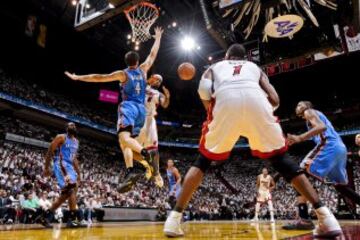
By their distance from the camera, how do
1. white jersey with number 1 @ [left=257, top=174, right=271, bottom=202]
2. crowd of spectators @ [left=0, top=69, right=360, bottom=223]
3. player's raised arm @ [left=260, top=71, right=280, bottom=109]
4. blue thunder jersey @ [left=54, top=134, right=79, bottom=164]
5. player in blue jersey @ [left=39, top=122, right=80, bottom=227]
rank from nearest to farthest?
player's raised arm @ [left=260, top=71, right=280, bottom=109]
player in blue jersey @ [left=39, top=122, right=80, bottom=227]
blue thunder jersey @ [left=54, top=134, right=79, bottom=164]
white jersey with number 1 @ [left=257, top=174, right=271, bottom=202]
crowd of spectators @ [left=0, top=69, right=360, bottom=223]

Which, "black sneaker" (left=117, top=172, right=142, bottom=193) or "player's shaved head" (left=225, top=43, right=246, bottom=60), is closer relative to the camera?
"player's shaved head" (left=225, top=43, right=246, bottom=60)

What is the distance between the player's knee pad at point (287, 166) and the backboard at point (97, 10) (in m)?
4.92

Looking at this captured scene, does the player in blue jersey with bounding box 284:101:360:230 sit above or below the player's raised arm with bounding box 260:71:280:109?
below

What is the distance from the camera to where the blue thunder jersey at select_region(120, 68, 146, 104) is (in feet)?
15.3

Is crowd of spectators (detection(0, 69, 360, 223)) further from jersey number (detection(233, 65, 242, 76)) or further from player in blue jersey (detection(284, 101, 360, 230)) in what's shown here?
jersey number (detection(233, 65, 242, 76))

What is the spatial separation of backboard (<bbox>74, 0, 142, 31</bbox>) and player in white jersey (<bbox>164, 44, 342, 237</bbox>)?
178 inches

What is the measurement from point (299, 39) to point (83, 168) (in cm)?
1292

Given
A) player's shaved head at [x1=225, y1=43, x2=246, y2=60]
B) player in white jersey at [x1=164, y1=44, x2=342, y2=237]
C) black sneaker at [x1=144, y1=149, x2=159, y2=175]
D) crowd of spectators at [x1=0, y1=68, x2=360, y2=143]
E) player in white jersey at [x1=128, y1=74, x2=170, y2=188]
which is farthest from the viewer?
crowd of spectators at [x1=0, y1=68, x2=360, y2=143]

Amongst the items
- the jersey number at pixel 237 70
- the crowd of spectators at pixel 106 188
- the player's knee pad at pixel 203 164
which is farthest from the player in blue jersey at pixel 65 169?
the jersey number at pixel 237 70

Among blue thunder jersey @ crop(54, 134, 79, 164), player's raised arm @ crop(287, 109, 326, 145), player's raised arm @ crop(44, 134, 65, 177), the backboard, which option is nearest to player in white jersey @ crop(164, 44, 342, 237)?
player's raised arm @ crop(287, 109, 326, 145)

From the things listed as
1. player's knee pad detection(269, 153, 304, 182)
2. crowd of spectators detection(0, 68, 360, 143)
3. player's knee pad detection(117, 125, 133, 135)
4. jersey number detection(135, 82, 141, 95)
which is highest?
crowd of spectators detection(0, 68, 360, 143)

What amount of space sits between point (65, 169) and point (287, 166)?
361 centimetres

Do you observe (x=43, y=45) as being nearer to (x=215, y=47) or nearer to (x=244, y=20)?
(x=215, y=47)

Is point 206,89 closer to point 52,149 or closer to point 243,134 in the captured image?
point 243,134
